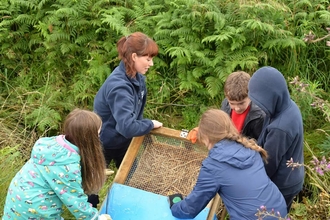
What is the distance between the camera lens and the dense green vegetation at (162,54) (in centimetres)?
480

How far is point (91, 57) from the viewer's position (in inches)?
215

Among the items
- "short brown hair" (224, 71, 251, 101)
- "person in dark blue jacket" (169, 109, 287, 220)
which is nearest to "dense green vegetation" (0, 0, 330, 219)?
"short brown hair" (224, 71, 251, 101)

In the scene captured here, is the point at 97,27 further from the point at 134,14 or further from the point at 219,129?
the point at 219,129

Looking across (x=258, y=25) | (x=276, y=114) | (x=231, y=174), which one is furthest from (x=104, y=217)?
(x=258, y=25)

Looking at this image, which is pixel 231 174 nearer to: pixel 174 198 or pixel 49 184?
pixel 174 198

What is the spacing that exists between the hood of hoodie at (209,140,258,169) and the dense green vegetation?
6.46 ft

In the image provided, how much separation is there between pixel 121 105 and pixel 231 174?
3.44 ft

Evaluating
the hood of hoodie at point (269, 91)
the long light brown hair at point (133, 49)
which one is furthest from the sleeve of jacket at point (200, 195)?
the long light brown hair at point (133, 49)

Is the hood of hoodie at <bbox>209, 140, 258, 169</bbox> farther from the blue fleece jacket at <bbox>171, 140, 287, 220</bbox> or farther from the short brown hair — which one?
the short brown hair

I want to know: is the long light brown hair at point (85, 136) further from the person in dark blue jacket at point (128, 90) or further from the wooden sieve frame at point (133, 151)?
Answer: the wooden sieve frame at point (133, 151)

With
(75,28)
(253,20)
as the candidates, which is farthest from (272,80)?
(75,28)

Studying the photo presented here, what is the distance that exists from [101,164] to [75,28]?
353cm

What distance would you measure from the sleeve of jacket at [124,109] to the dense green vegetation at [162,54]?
1.69 metres

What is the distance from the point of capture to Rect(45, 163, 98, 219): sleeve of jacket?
7.80ft
